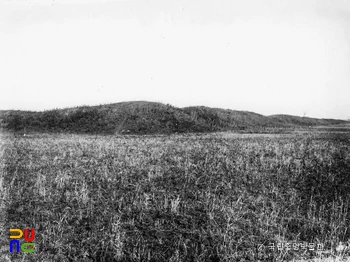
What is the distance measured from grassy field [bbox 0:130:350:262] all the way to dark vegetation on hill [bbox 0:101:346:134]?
12.9 metres

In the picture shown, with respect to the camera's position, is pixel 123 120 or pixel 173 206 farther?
pixel 123 120

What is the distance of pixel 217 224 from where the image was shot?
244 inches

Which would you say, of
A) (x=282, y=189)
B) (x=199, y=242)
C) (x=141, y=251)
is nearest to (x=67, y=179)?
(x=141, y=251)

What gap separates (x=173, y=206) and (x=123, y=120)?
61.5ft

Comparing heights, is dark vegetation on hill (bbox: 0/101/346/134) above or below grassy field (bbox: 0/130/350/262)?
above

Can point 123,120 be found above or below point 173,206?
above

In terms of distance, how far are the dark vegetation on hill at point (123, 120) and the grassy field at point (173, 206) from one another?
12.9m

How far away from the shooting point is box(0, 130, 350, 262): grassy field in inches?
213

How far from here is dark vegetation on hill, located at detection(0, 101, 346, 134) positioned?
77.6 feet

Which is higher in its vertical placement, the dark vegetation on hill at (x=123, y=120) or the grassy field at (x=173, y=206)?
the dark vegetation on hill at (x=123, y=120)

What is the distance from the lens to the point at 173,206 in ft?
21.6

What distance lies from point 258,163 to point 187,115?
1688 centimetres

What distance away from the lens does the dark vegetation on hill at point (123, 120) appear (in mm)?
23656

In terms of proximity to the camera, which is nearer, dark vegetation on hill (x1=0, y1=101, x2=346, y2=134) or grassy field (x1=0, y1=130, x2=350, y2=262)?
grassy field (x1=0, y1=130, x2=350, y2=262)
